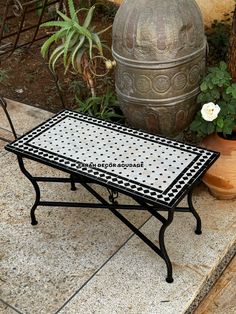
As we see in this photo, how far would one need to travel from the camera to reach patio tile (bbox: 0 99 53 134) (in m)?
3.73

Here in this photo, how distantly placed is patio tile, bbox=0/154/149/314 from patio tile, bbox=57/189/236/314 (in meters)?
0.08

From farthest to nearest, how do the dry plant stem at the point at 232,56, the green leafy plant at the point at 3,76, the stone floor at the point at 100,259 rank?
1. the green leafy plant at the point at 3,76
2. the dry plant stem at the point at 232,56
3. the stone floor at the point at 100,259

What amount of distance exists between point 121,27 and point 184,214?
1161mm

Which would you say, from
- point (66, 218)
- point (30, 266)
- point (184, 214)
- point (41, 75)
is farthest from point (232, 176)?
point (41, 75)

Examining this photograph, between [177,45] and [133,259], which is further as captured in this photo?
[177,45]

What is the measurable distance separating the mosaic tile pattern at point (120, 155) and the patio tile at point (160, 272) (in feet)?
1.65

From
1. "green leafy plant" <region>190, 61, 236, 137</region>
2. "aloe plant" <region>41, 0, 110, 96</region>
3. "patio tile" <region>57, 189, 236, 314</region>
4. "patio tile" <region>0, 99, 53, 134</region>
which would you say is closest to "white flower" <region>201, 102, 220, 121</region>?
"green leafy plant" <region>190, 61, 236, 137</region>

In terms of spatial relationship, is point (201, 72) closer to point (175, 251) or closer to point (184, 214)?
point (184, 214)

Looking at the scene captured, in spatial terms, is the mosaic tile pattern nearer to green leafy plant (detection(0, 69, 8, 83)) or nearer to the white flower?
the white flower

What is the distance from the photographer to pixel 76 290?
7.57ft

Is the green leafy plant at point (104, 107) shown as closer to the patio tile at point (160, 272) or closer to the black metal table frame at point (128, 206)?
the black metal table frame at point (128, 206)

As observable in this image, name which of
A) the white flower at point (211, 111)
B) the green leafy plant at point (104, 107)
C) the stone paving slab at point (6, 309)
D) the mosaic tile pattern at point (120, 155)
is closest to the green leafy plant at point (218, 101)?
the white flower at point (211, 111)

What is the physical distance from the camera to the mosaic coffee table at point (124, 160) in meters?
2.14

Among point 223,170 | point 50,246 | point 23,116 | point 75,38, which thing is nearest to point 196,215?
point 223,170
